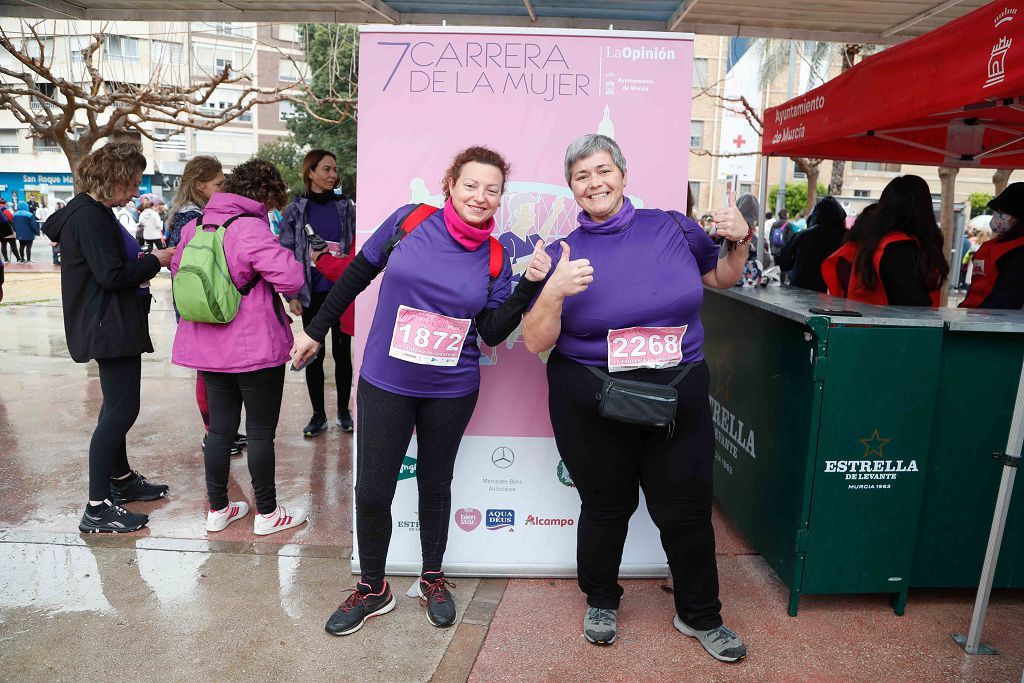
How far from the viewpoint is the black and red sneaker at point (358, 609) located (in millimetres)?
2834

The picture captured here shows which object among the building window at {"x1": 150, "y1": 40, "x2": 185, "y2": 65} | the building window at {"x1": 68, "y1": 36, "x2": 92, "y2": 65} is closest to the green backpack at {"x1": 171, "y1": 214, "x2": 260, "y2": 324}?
the building window at {"x1": 68, "y1": 36, "x2": 92, "y2": 65}

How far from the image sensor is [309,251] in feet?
15.4

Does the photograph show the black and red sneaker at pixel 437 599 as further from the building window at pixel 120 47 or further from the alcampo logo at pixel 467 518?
the building window at pixel 120 47

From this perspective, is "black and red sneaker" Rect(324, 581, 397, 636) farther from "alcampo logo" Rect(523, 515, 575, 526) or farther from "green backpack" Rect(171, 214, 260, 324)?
"green backpack" Rect(171, 214, 260, 324)

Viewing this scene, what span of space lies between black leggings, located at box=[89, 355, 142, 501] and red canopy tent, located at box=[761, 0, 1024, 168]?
156 inches

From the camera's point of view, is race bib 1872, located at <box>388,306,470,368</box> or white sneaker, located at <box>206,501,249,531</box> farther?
white sneaker, located at <box>206,501,249,531</box>

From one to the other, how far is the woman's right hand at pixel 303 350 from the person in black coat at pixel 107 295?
4.00 ft

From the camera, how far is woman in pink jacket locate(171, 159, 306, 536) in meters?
3.36

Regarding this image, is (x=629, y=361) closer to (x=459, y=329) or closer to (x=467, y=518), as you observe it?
(x=459, y=329)

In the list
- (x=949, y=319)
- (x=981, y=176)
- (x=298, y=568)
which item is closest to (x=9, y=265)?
(x=298, y=568)

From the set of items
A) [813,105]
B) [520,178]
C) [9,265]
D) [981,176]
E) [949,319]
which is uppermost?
[981,176]

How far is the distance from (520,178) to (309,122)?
31.4 metres

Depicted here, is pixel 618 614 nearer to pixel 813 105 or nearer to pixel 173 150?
pixel 813 105

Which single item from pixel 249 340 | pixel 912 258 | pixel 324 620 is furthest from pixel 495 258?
pixel 912 258
